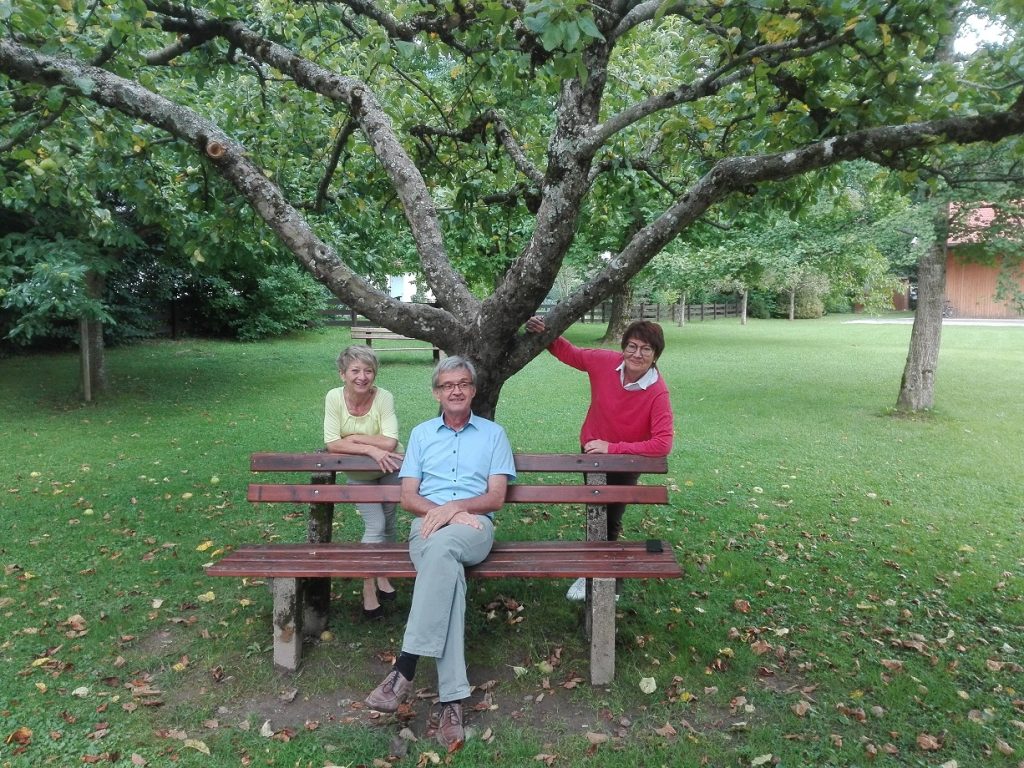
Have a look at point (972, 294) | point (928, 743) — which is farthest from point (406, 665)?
point (972, 294)

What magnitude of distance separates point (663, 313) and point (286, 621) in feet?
116

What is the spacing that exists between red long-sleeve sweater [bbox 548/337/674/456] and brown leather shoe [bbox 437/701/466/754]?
1.60 meters

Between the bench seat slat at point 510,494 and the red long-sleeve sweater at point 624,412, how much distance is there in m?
0.29

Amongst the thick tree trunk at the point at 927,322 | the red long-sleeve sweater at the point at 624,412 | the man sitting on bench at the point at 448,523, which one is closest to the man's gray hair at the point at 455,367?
the man sitting on bench at the point at 448,523

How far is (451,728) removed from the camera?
3.11 metres

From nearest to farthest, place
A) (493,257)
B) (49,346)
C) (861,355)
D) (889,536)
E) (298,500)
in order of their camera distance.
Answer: (298,500), (889,536), (493,257), (49,346), (861,355)

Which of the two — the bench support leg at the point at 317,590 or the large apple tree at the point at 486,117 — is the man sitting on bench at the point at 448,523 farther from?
the bench support leg at the point at 317,590

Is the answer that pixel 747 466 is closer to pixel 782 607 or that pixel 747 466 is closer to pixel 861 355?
pixel 782 607

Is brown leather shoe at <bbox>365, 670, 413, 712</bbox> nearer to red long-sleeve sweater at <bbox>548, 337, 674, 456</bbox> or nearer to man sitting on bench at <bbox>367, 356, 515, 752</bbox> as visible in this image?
man sitting on bench at <bbox>367, 356, 515, 752</bbox>

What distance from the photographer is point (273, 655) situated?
372 centimetres

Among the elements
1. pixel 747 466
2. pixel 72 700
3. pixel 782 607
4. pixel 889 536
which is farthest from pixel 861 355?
pixel 72 700

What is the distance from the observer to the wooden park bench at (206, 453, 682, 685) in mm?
3449

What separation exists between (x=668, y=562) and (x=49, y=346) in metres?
17.2

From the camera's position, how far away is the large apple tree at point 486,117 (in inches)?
148
